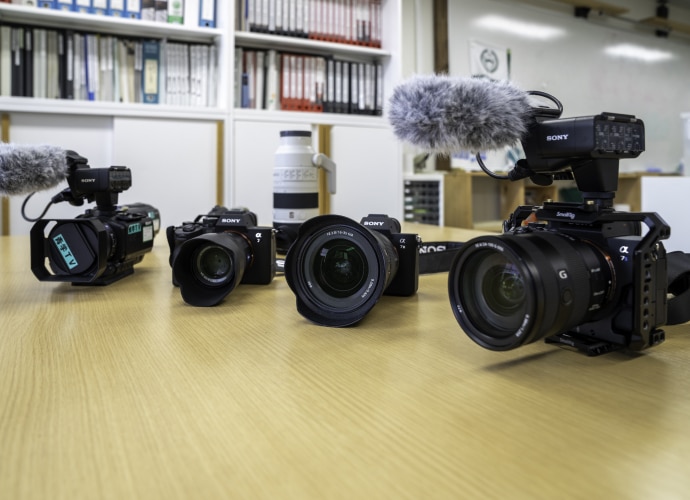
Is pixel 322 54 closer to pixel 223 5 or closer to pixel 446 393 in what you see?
pixel 223 5

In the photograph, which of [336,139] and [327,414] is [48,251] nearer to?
[327,414]

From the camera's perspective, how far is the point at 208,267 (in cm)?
88

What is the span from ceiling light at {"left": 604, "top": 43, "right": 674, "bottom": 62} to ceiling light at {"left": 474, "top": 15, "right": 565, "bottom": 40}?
0.63m

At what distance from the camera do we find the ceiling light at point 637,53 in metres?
4.50

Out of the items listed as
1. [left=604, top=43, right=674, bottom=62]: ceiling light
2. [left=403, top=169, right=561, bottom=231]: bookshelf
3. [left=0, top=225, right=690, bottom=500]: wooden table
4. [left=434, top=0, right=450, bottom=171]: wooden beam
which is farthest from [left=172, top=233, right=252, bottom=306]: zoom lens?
[left=604, top=43, right=674, bottom=62]: ceiling light

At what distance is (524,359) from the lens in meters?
0.57

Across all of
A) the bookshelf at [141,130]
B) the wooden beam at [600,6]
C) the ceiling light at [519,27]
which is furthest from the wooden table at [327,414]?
the wooden beam at [600,6]

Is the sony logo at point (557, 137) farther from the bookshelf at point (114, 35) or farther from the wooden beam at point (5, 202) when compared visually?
the wooden beam at point (5, 202)

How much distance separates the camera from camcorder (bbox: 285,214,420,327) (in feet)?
2.26

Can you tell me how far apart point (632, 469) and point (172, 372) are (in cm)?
39

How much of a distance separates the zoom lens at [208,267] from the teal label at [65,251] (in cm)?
19

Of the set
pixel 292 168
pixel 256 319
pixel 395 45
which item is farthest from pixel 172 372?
pixel 395 45

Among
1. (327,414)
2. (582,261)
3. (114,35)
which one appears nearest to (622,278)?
(582,261)

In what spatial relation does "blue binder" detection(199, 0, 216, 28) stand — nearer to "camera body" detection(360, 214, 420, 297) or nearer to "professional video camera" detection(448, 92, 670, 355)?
"camera body" detection(360, 214, 420, 297)
